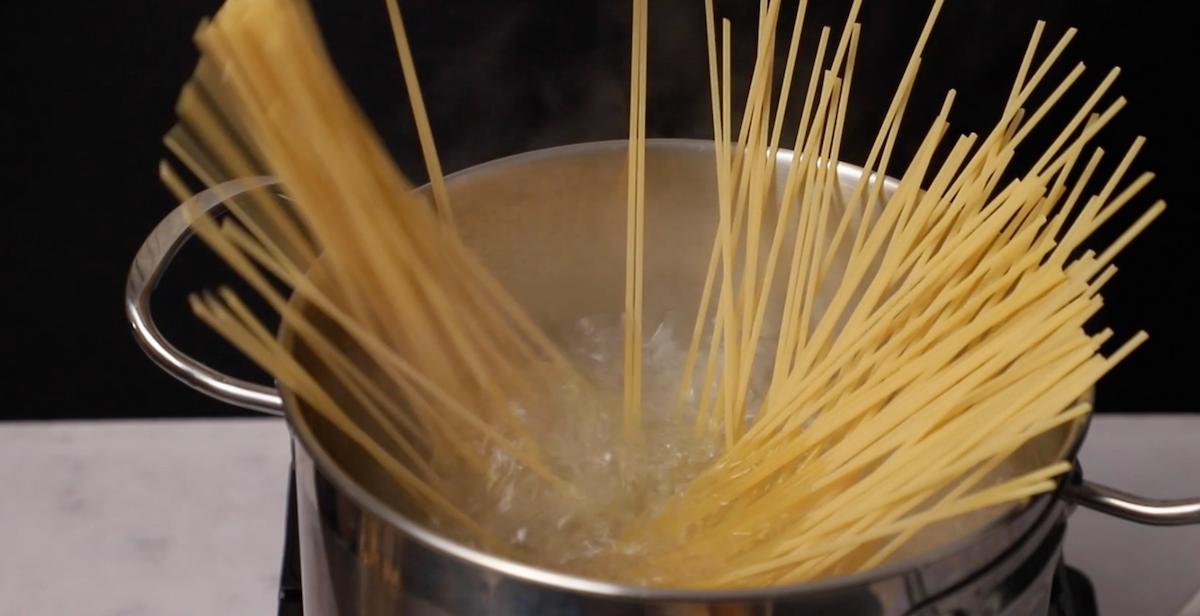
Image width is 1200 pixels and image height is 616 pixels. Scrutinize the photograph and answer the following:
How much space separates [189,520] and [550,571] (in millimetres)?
517

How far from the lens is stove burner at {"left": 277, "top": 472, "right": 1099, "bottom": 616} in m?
0.72

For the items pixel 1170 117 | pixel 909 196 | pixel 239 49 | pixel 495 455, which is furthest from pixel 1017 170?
pixel 239 49

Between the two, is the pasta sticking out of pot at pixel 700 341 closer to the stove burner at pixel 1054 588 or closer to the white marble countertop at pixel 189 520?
the stove burner at pixel 1054 588

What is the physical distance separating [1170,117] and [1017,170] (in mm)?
107

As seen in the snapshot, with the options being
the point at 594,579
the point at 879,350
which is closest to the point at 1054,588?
the point at 879,350

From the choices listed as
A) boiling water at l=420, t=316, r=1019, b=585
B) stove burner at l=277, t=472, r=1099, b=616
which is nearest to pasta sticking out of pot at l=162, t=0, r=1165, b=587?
boiling water at l=420, t=316, r=1019, b=585

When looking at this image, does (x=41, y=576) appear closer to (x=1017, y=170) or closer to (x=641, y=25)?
(x=641, y=25)

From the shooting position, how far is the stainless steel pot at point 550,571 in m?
0.41

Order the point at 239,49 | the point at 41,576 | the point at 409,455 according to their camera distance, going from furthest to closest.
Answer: the point at 41,576, the point at 409,455, the point at 239,49

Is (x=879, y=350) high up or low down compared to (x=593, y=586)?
up

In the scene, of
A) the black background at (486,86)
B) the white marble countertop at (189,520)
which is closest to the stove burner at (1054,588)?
the white marble countertop at (189,520)

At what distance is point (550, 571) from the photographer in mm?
411

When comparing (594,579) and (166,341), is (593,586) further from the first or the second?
(166,341)

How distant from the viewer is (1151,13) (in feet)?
2.79
